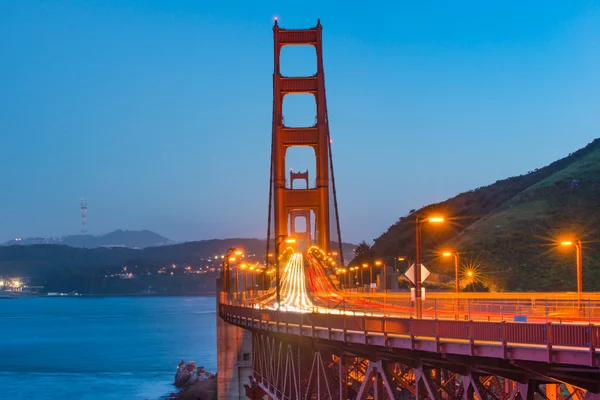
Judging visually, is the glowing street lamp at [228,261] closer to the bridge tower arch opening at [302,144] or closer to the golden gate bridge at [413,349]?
the golden gate bridge at [413,349]

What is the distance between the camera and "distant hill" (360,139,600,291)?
80.9 meters

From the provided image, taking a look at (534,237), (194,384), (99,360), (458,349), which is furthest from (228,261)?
(99,360)

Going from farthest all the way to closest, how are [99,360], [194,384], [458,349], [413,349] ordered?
[99,360], [194,384], [413,349], [458,349]

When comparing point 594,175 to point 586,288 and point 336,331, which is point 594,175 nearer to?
point 586,288

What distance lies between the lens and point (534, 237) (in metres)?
93.5

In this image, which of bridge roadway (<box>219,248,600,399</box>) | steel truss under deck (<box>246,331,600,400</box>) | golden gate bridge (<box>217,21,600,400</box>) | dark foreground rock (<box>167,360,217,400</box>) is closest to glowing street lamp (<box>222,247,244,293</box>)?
golden gate bridge (<box>217,21,600,400</box>)

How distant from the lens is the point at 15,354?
5531 inches

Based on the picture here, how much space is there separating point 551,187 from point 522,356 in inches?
3835

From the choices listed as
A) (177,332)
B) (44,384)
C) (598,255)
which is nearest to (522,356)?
(598,255)

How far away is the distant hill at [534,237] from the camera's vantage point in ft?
266

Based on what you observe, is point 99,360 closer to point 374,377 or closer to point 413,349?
point 374,377

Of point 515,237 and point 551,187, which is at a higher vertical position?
point 551,187

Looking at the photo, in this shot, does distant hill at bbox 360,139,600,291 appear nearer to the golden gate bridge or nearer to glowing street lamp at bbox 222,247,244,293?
glowing street lamp at bbox 222,247,244,293

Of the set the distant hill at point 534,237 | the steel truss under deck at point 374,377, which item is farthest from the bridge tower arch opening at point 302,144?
the steel truss under deck at point 374,377
